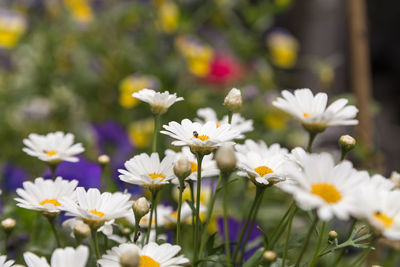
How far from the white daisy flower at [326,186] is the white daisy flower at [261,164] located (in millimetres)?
31

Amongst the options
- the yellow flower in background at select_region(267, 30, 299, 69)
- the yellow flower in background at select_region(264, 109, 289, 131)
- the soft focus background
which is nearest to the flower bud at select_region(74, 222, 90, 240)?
the soft focus background

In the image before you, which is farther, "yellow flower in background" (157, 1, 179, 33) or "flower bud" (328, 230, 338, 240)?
"yellow flower in background" (157, 1, 179, 33)

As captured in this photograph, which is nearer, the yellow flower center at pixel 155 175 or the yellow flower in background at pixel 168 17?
the yellow flower center at pixel 155 175

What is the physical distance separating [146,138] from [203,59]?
0.23m

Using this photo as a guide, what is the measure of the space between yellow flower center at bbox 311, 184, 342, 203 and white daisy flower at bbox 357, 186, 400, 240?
2 centimetres

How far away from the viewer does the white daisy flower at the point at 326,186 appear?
0.21 meters

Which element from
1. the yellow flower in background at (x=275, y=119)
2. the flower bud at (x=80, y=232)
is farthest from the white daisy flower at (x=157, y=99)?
the yellow flower in background at (x=275, y=119)

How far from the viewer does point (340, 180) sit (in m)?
0.23

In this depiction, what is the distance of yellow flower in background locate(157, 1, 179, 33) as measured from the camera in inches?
36.3

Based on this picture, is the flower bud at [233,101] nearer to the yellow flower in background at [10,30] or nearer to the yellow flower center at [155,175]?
the yellow flower center at [155,175]

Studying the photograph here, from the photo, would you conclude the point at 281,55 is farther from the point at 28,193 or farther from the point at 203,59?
the point at 28,193

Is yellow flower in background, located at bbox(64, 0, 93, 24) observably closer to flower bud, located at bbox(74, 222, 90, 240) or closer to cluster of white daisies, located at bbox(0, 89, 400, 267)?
cluster of white daisies, located at bbox(0, 89, 400, 267)

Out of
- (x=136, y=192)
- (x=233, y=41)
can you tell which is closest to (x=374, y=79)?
(x=233, y=41)

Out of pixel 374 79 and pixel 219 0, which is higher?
pixel 219 0
